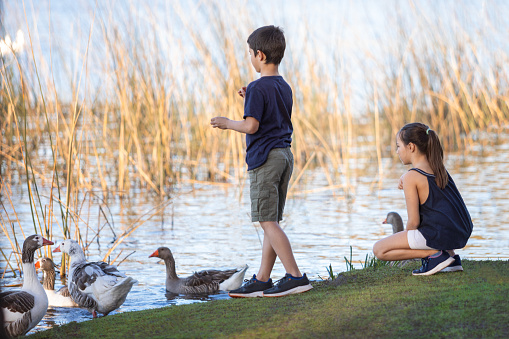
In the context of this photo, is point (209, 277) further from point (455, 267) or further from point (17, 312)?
point (455, 267)

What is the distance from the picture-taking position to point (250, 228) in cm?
795

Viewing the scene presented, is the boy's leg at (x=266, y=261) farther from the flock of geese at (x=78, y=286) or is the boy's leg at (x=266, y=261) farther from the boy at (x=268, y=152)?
the flock of geese at (x=78, y=286)

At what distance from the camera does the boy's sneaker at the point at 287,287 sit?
396 cm

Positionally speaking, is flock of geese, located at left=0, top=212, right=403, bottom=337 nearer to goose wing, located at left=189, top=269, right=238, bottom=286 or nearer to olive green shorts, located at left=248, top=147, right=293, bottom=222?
goose wing, located at left=189, top=269, right=238, bottom=286

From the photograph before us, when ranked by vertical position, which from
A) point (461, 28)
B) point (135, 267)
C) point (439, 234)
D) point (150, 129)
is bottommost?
point (135, 267)

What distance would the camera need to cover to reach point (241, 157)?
9.35 meters

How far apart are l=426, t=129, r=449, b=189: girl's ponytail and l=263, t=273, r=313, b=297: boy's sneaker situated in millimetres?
1022

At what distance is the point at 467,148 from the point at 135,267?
9.70 m

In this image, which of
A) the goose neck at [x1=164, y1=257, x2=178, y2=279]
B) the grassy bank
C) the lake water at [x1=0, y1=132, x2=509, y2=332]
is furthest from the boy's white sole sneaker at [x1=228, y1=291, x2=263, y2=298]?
the goose neck at [x1=164, y1=257, x2=178, y2=279]

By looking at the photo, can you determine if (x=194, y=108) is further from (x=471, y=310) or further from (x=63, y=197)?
(x=471, y=310)

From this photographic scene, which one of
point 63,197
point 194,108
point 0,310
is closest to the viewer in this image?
point 0,310

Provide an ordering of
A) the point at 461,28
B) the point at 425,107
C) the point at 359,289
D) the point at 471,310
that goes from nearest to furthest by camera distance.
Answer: the point at 471,310
the point at 359,289
the point at 461,28
the point at 425,107

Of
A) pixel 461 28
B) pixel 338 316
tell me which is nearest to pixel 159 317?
pixel 338 316

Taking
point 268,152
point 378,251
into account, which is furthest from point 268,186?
point 378,251
